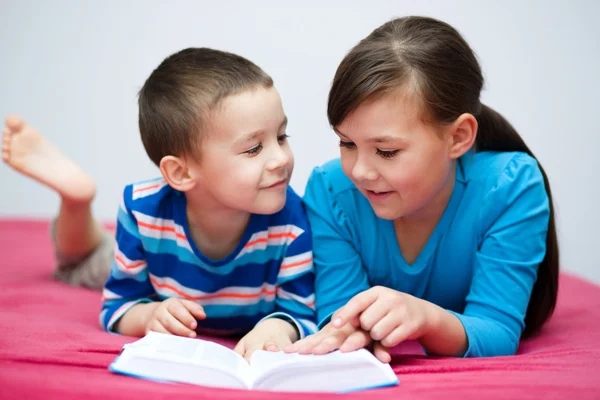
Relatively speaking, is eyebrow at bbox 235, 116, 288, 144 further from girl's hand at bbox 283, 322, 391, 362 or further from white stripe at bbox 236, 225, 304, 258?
girl's hand at bbox 283, 322, 391, 362

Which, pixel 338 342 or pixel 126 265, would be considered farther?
pixel 126 265

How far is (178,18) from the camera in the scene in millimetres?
2553

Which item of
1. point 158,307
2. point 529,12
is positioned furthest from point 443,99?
point 529,12

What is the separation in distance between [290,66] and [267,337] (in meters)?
1.43

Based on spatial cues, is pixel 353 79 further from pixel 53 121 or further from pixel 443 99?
pixel 53 121

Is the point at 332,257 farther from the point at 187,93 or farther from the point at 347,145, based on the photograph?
the point at 187,93

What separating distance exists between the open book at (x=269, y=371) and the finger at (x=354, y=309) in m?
0.06

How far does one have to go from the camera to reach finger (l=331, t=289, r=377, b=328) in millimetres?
1035

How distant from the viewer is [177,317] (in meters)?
1.22

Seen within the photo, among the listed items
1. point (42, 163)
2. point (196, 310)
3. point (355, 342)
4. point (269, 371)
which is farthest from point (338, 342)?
point (42, 163)

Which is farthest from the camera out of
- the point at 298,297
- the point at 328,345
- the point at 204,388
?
the point at 298,297

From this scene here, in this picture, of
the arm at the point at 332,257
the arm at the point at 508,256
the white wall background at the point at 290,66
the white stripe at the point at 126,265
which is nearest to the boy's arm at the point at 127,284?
the white stripe at the point at 126,265

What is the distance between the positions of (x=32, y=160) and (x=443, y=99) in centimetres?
100

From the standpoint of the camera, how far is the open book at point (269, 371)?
0.95m
